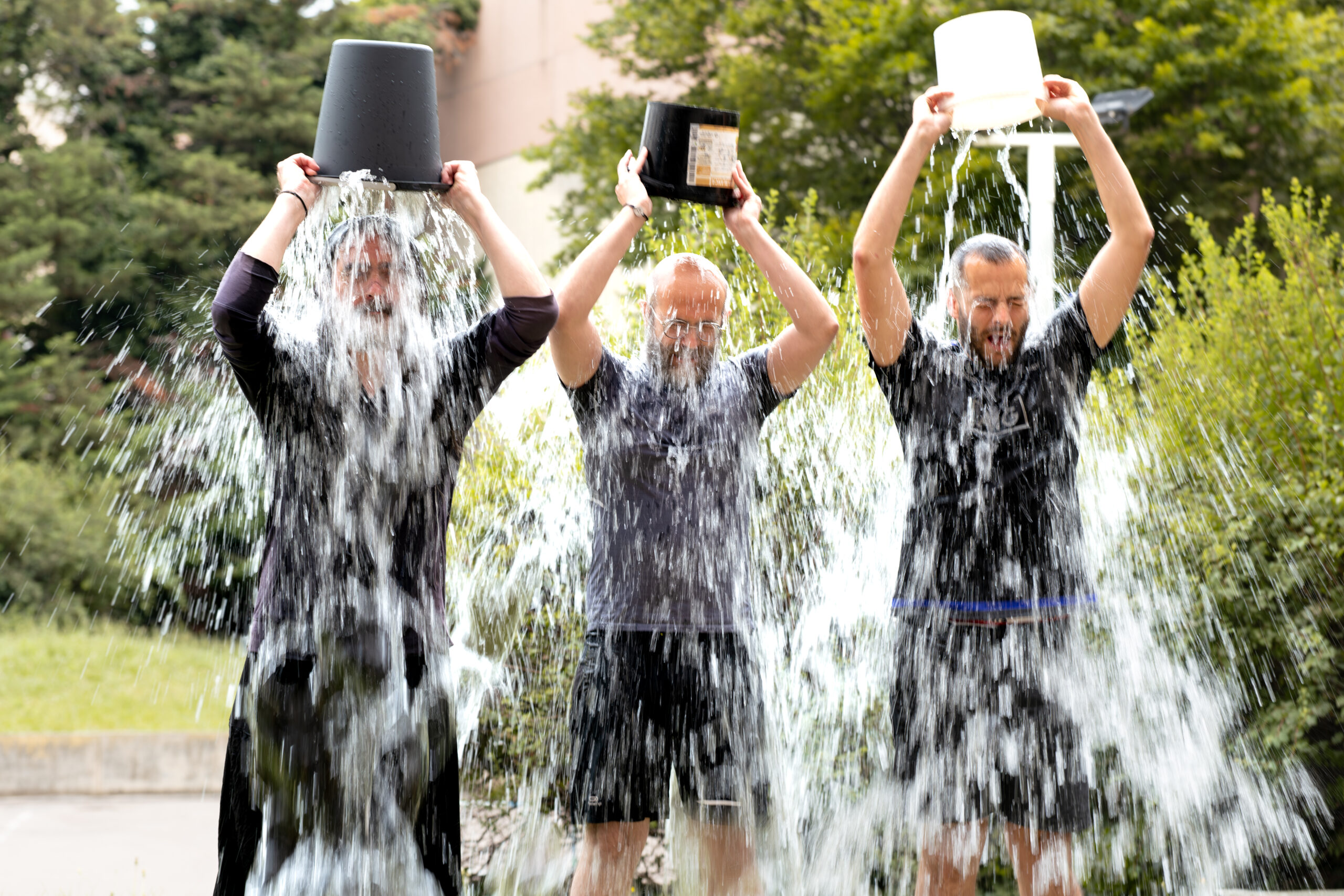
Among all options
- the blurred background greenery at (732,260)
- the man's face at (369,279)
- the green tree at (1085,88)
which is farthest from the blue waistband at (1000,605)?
the green tree at (1085,88)

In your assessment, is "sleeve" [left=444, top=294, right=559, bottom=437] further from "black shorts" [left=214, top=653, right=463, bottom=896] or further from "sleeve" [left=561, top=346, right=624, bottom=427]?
"black shorts" [left=214, top=653, right=463, bottom=896]

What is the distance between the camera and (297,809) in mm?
2285

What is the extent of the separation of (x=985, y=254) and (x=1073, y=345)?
0.91ft

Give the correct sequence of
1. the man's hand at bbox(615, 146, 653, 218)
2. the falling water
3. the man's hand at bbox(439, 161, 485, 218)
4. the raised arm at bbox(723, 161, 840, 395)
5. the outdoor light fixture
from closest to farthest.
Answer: the man's hand at bbox(439, 161, 485, 218), the man's hand at bbox(615, 146, 653, 218), the raised arm at bbox(723, 161, 840, 395), the falling water, the outdoor light fixture

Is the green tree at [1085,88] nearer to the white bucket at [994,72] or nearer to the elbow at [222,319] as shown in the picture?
the white bucket at [994,72]

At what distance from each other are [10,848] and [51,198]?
11.0m

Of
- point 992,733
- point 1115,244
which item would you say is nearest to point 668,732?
point 992,733

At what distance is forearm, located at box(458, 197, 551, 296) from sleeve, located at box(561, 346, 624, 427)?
33cm

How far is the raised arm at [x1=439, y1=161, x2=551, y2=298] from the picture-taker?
254 centimetres

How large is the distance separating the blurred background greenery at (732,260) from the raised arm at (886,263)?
1.78m

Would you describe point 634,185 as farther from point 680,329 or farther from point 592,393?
point 592,393

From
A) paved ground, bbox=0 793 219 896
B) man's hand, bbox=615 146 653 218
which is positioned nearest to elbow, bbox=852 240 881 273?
man's hand, bbox=615 146 653 218

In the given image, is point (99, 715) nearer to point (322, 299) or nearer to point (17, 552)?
point (17, 552)

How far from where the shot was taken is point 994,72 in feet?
9.56
